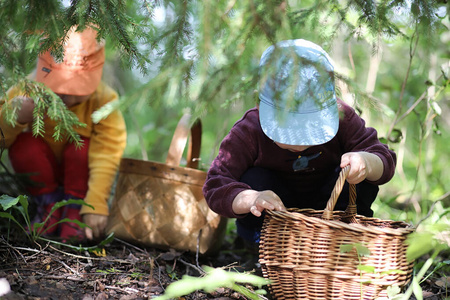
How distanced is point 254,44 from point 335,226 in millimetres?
772

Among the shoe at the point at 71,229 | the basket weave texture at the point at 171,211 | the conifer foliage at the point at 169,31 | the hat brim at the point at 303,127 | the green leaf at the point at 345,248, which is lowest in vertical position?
the shoe at the point at 71,229

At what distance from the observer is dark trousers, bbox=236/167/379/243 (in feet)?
5.78

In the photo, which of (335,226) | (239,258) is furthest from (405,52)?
(335,226)

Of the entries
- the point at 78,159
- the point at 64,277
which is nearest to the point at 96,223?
the point at 78,159

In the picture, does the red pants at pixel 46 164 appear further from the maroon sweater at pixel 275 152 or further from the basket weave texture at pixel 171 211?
the maroon sweater at pixel 275 152

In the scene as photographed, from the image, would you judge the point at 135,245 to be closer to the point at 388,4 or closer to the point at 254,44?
the point at 254,44

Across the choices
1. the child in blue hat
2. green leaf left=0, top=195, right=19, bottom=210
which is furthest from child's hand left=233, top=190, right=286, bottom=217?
green leaf left=0, top=195, right=19, bottom=210

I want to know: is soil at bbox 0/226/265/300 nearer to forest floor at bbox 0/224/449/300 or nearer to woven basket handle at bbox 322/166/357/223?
forest floor at bbox 0/224/449/300

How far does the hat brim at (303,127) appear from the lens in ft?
4.83

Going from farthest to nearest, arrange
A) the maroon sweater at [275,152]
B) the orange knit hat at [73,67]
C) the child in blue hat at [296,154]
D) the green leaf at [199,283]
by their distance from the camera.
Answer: the orange knit hat at [73,67] → the maroon sweater at [275,152] → the child in blue hat at [296,154] → the green leaf at [199,283]

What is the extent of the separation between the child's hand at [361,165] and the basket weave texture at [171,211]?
2.48 ft

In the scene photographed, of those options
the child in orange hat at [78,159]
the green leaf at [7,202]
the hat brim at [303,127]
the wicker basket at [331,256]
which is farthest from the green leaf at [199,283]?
the child in orange hat at [78,159]

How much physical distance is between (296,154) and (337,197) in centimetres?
40

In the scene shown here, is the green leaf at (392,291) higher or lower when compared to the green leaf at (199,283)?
lower
